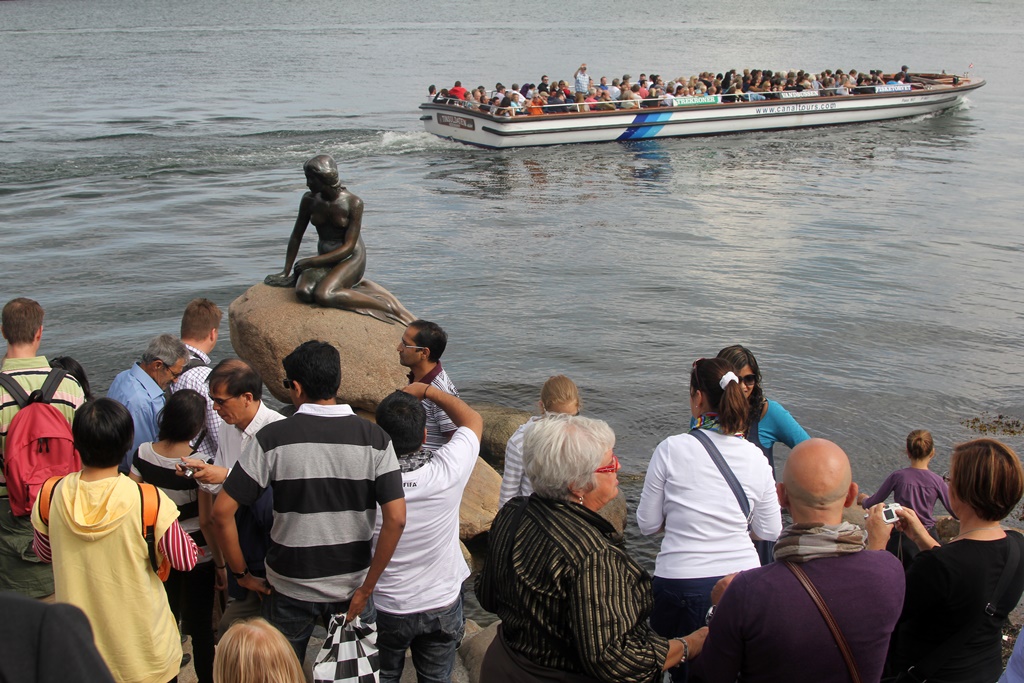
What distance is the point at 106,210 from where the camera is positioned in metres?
21.0

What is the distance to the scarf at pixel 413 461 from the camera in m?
3.86

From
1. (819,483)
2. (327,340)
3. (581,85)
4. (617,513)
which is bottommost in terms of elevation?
(617,513)

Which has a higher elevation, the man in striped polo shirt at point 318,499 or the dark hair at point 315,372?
the dark hair at point 315,372

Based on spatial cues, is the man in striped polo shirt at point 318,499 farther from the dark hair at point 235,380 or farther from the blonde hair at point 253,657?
the blonde hair at point 253,657

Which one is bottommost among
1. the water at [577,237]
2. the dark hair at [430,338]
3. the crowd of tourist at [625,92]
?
the water at [577,237]

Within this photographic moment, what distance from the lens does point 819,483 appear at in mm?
2910

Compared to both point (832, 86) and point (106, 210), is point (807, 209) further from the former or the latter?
point (106, 210)

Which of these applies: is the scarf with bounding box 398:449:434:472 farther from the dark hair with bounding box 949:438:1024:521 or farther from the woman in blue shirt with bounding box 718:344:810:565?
the dark hair with bounding box 949:438:1024:521

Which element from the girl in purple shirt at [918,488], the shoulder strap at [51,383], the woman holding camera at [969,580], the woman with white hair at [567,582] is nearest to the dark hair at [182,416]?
the shoulder strap at [51,383]

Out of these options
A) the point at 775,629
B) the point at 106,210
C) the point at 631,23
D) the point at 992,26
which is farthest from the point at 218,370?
the point at 992,26

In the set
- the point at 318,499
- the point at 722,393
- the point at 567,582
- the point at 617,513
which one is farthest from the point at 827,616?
the point at 617,513

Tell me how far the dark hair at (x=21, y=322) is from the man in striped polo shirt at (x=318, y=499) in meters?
1.86

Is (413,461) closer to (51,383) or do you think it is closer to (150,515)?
(150,515)

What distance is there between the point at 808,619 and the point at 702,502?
1.06m
